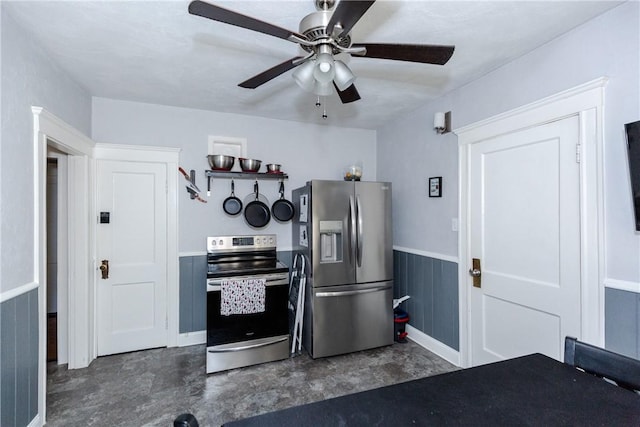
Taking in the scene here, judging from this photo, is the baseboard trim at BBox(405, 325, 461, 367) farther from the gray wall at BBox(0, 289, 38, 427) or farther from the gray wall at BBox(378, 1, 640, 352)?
the gray wall at BBox(0, 289, 38, 427)

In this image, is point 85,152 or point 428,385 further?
point 85,152

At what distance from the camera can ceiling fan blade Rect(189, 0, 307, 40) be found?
109 cm

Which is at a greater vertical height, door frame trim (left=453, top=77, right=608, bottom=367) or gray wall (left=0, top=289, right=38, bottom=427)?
door frame trim (left=453, top=77, right=608, bottom=367)

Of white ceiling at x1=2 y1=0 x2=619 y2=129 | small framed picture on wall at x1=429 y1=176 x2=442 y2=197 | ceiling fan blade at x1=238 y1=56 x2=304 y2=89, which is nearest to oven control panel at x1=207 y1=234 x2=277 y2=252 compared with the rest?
white ceiling at x1=2 y1=0 x2=619 y2=129

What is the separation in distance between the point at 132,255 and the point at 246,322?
1386mm

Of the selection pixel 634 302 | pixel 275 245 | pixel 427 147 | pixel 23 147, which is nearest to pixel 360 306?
pixel 275 245

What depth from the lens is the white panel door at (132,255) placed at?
303 cm

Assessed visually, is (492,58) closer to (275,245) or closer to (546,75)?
(546,75)

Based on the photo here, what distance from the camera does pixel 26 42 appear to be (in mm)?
1884

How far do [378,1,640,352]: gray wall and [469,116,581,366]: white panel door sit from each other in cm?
19

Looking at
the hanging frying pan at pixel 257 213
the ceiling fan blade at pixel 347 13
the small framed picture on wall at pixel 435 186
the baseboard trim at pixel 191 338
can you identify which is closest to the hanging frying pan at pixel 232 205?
the hanging frying pan at pixel 257 213

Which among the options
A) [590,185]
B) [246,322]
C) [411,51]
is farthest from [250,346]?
[590,185]

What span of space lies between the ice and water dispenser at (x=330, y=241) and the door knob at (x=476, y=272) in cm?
119

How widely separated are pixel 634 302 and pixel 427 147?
203cm
